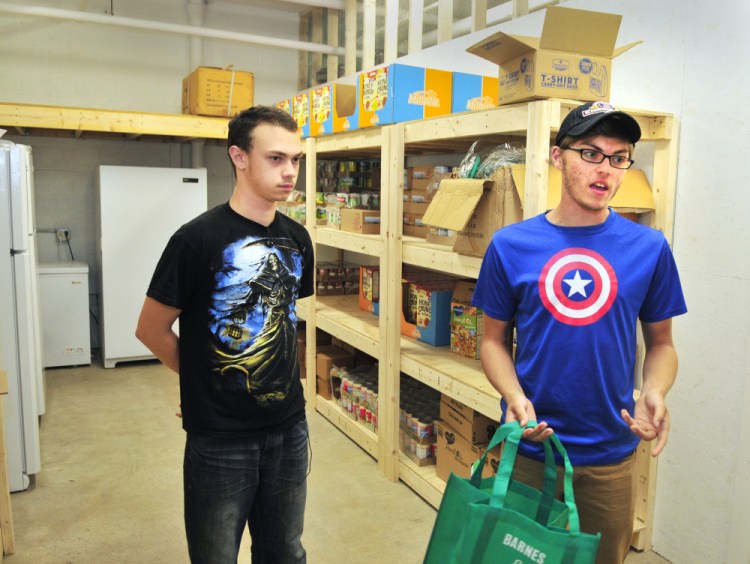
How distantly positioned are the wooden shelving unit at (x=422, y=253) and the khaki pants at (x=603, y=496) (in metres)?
0.98

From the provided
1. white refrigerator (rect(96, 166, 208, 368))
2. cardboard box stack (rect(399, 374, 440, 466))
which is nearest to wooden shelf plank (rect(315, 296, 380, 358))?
cardboard box stack (rect(399, 374, 440, 466))

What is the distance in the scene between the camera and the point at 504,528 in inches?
49.1

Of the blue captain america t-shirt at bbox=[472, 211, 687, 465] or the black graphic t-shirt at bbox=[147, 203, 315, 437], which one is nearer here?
the blue captain america t-shirt at bbox=[472, 211, 687, 465]

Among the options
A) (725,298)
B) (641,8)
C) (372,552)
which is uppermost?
(641,8)

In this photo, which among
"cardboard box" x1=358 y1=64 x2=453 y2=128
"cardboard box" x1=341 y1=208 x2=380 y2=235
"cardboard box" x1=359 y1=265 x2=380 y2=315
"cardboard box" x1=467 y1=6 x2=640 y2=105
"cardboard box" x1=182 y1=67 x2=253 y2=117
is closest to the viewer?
"cardboard box" x1=467 y1=6 x2=640 y2=105

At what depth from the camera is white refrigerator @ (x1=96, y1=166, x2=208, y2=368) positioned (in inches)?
214

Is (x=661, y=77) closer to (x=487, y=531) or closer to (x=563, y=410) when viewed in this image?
(x=563, y=410)

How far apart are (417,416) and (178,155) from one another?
13.3 ft

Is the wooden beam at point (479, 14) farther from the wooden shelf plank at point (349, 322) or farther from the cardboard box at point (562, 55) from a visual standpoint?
the wooden shelf plank at point (349, 322)

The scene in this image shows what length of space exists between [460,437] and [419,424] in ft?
1.32

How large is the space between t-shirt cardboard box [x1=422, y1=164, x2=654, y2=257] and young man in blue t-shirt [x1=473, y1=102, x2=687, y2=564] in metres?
0.83

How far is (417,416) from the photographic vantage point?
3541mm

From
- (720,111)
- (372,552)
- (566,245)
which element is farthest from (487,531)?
(720,111)

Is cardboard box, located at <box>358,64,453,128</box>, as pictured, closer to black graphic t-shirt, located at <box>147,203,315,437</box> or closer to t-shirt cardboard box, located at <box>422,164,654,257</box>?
t-shirt cardboard box, located at <box>422,164,654,257</box>
